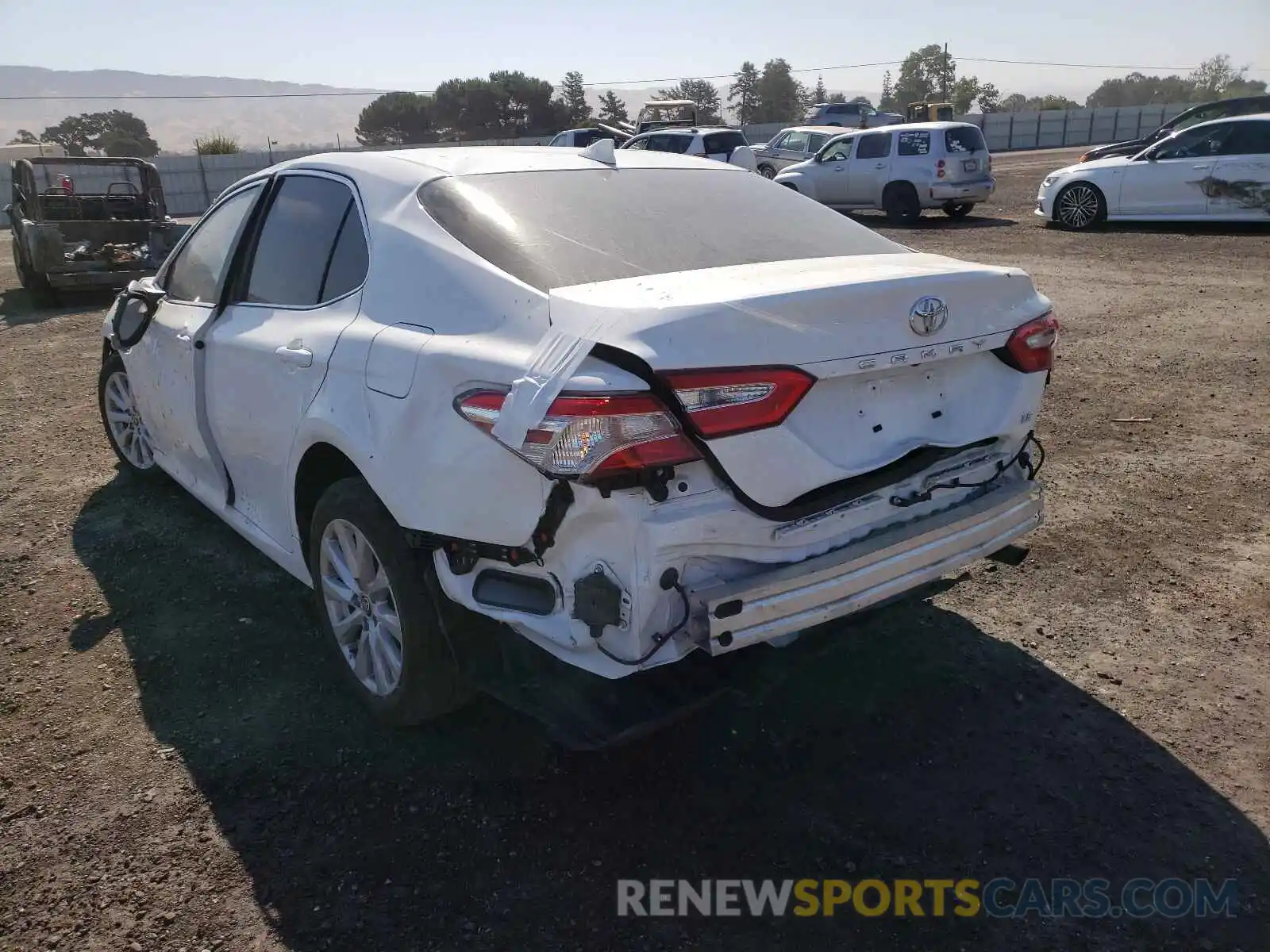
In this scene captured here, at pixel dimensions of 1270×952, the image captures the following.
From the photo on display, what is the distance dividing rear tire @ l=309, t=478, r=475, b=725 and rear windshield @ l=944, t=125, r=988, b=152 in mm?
17022

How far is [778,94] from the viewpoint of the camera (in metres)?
87.9

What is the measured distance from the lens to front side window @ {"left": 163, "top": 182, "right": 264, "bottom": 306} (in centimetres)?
407

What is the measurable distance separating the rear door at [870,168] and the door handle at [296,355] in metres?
16.9

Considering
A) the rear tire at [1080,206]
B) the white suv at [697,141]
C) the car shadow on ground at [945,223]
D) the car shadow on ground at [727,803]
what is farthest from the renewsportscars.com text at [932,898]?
the white suv at [697,141]

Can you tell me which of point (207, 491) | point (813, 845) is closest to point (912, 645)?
point (813, 845)

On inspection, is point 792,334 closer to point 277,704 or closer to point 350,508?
point 350,508

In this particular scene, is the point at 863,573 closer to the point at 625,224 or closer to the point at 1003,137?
the point at 625,224

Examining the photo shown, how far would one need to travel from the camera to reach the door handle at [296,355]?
3.21 metres

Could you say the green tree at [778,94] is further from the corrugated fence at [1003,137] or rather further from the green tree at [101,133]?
the green tree at [101,133]

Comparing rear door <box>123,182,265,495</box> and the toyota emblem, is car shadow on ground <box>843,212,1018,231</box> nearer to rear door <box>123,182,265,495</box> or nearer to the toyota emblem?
rear door <box>123,182,265,495</box>

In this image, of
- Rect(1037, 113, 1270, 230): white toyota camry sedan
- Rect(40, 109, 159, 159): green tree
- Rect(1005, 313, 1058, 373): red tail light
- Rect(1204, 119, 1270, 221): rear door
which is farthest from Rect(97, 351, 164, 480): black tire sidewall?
Rect(40, 109, 159, 159): green tree

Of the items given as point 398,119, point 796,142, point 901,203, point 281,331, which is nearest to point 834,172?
point 901,203

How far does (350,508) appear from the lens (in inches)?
119

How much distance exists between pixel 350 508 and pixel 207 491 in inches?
66.4
